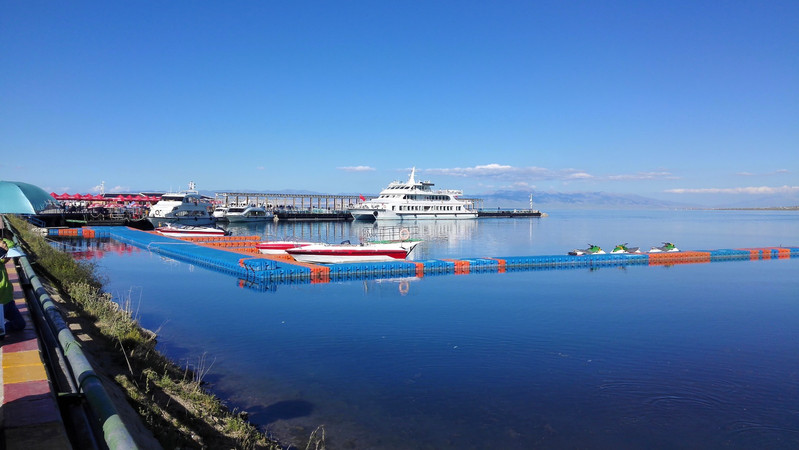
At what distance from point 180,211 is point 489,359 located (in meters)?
49.4

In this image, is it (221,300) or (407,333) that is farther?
(221,300)

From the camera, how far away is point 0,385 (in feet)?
17.1

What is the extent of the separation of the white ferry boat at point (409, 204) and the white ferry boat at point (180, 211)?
23.6 meters

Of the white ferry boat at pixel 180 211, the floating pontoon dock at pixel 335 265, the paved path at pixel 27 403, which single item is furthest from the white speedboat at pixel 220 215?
the paved path at pixel 27 403

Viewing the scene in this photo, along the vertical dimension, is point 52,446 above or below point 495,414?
above

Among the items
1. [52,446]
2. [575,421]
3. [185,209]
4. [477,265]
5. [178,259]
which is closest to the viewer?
[52,446]

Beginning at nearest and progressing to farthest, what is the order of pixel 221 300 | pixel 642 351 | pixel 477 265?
pixel 642 351 → pixel 221 300 → pixel 477 265

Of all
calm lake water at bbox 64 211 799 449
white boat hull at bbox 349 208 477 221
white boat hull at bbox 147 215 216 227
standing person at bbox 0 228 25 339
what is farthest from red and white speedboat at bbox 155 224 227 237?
standing person at bbox 0 228 25 339

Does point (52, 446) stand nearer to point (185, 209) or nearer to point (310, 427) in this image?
point (310, 427)

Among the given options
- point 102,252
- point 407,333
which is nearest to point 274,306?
point 407,333

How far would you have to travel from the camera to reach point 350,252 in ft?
91.5

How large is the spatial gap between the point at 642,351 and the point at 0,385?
42.0 ft

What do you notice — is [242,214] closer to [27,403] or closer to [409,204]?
[409,204]

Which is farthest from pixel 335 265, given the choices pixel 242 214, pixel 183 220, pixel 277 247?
pixel 242 214
